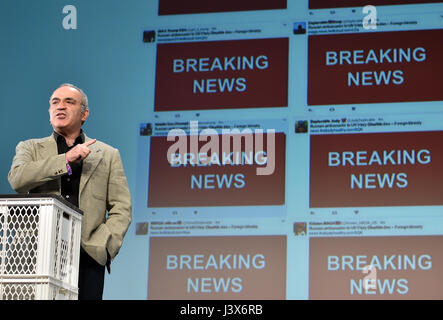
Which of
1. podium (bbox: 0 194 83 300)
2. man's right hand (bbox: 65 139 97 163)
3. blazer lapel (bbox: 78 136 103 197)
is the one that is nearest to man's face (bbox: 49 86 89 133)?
blazer lapel (bbox: 78 136 103 197)

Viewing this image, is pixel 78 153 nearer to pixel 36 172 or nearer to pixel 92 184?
pixel 36 172

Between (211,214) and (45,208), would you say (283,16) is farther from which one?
(45,208)

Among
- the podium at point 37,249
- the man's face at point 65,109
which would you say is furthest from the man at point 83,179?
the podium at point 37,249

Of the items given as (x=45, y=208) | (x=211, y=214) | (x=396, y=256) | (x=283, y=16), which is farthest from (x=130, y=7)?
(x=45, y=208)

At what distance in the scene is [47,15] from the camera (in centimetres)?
498

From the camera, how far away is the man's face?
3.15 m

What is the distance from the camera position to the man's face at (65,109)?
3.15 m

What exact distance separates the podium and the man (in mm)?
208

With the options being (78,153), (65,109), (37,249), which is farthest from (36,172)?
(37,249)

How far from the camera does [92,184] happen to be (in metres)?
3.13

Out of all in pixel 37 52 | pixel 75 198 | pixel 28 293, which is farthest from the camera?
pixel 37 52

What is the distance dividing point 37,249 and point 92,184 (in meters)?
0.58

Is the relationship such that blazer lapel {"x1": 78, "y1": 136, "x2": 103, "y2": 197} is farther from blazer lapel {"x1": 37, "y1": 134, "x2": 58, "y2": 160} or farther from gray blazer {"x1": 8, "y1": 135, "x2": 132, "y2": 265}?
blazer lapel {"x1": 37, "y1": 134, "x2": 58, "y2": 160}

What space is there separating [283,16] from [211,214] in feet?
3.69
